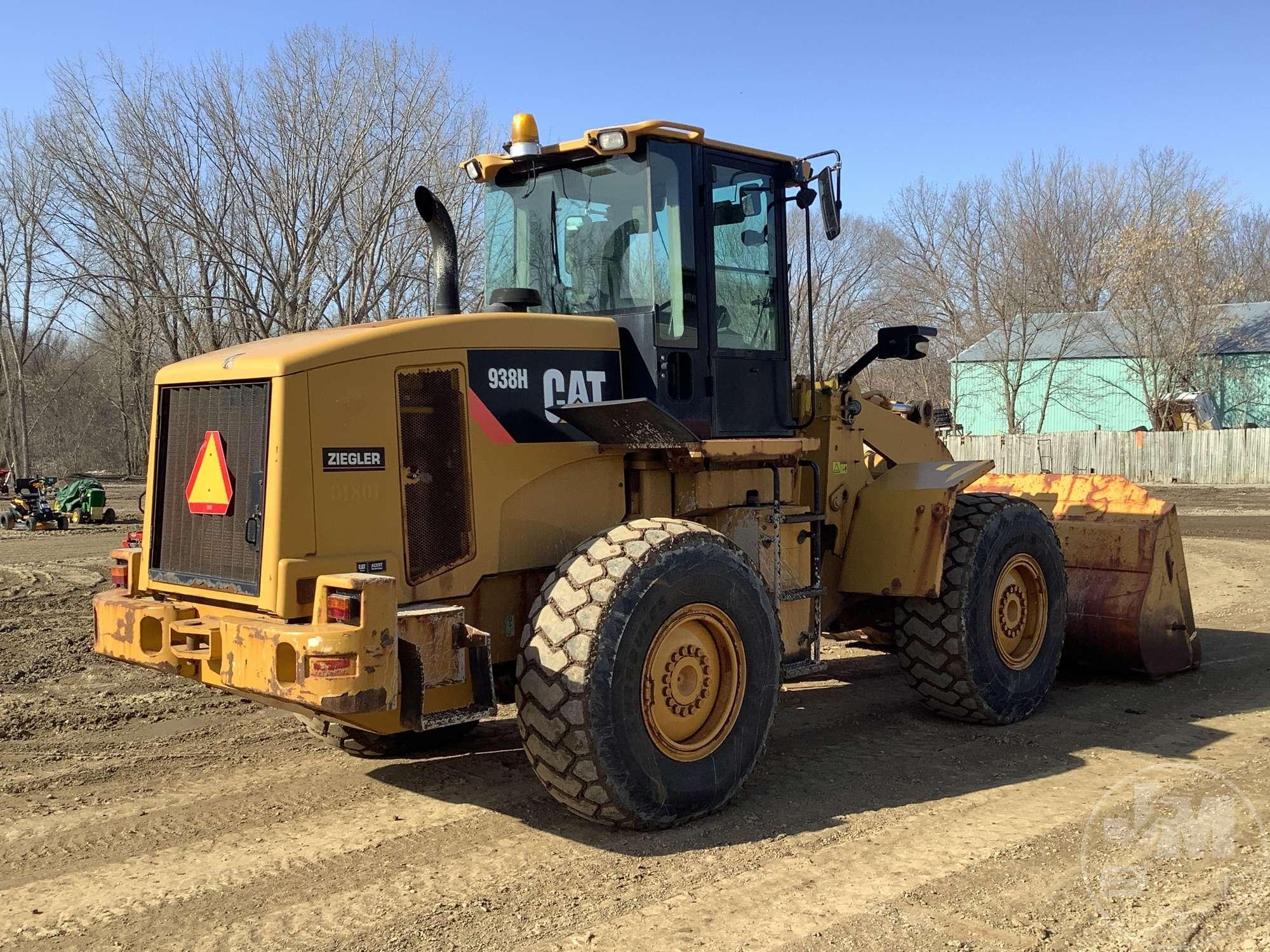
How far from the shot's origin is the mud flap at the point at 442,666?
4352 millimetres

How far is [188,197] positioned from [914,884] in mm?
19915

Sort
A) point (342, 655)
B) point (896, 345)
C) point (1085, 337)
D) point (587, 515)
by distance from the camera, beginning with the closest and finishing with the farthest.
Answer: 1. point (342, 655)
2. point (587, 515)
3. point (896, 345)
4. point (1085, 337)

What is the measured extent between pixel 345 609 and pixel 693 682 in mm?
1596

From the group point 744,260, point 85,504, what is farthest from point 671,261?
point 85,504

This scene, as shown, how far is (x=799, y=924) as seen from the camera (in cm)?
380

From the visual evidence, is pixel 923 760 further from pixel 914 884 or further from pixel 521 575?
pixel 521 575

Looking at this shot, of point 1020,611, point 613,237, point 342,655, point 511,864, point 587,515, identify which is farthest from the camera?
point 1020,611

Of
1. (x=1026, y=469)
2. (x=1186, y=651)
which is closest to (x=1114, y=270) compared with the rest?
(x=1026, y=469)

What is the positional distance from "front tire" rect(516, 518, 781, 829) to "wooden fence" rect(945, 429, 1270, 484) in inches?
1181

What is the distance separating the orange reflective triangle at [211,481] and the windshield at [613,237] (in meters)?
1.84

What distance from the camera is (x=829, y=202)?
583 cm

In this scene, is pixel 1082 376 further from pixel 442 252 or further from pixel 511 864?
pixel 511 864

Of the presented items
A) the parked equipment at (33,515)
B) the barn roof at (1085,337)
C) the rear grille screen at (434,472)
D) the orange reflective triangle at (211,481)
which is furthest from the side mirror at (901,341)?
the barn roof at (1085,337)

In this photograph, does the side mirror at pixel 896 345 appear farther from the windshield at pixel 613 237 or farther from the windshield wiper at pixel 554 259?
the windshield wiper at pixel 554 259
